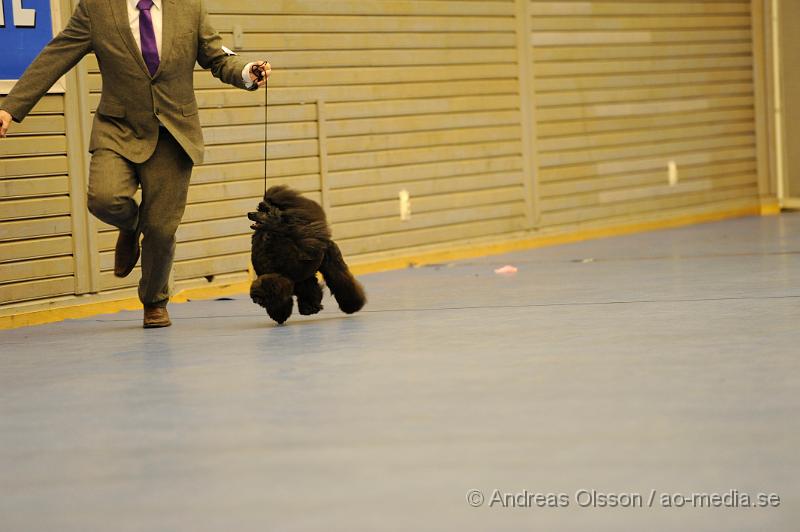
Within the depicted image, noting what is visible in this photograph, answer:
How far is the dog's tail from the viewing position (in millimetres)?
5363

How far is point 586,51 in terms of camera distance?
31.0 feet

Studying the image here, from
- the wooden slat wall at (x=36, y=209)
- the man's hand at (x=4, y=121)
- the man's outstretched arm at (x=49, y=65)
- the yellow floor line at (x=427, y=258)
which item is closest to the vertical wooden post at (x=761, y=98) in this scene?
the yellow floor line at (x=427, y=258)

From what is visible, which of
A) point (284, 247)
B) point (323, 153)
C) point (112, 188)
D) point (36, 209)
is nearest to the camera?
point (284, 247)

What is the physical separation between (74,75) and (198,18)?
41.6 inches

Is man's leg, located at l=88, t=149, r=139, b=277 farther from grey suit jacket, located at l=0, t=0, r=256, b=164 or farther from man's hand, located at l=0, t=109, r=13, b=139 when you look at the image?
man's hand, located at l=0, t=109, r=13, b=139

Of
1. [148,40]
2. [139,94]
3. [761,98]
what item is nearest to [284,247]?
[139,94]

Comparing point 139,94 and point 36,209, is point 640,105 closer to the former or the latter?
point 36,209

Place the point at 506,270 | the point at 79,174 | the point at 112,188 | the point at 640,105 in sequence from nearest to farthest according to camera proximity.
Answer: the point at 112,188 < the point at 79,174 < the point at 506,270 < the point at 640,105

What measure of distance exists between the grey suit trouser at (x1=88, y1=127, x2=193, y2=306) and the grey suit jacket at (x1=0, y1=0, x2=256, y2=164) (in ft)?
0.20

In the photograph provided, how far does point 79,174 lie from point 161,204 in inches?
42.0

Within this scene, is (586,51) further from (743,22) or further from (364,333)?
(364,333)

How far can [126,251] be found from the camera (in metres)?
5.57

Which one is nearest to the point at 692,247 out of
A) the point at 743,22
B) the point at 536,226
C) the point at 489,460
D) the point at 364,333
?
the point at 536,226

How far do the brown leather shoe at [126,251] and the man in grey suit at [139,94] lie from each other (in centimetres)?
7
